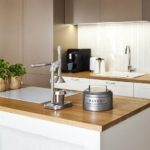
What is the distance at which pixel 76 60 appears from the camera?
420 centimetres

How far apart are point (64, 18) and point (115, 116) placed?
2.72 m

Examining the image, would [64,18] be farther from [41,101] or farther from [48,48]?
[41,101]

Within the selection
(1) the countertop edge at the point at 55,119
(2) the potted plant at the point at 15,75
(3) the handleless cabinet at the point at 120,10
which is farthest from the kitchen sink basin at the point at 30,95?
(3) the handleless cabinet at the point at 120,10

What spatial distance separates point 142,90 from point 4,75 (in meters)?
1.64

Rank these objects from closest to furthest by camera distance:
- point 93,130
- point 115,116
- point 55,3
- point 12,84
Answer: point 93,130
point 115,116
point 12,84
point 55,3

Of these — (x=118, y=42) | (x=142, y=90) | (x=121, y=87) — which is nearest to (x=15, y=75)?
(x=121, y=87)

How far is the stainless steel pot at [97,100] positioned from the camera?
6.06 ft

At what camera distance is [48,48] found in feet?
13.6

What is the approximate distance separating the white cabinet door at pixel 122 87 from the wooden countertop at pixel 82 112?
1219 mm

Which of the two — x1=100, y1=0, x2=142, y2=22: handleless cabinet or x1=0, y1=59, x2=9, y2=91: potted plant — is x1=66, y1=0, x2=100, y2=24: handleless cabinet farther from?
x1=0, y1=59, x2=9, y2=91: potted plant

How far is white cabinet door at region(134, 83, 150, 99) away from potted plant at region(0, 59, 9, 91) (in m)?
1.55

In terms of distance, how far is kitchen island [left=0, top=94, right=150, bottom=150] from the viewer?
1660mm

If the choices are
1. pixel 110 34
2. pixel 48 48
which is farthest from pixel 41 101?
pixel 110 34

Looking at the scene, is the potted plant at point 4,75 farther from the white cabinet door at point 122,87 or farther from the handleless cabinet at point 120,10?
the handleless cabinet at point 120,10
